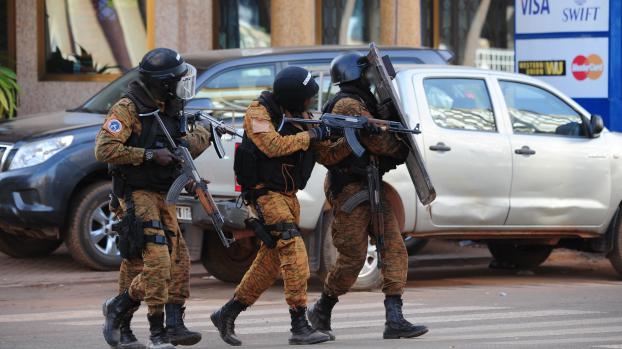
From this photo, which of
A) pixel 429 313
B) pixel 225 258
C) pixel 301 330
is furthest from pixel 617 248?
pixel 301 330

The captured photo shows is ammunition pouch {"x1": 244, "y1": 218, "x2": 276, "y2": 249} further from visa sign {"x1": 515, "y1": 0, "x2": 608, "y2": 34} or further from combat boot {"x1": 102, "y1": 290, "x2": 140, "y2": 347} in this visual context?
visa sign {"x1": 515, "y1": 0, "x2": 608, "y2": 34}

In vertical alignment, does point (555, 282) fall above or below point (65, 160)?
below

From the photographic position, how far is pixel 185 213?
10547mm

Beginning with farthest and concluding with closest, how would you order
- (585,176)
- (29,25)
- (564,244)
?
(29,25)
(564,244)
(585,176)

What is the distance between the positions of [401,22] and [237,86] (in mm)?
6747

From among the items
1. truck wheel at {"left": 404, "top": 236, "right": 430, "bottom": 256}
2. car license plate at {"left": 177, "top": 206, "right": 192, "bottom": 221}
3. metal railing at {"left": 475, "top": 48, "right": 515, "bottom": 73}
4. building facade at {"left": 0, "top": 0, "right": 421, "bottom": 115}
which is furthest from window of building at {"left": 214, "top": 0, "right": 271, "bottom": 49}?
car license plate at {"left": 177, "top": 206, "right": 192, "bottom": 221}

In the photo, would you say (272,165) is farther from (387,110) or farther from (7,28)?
(7,28)

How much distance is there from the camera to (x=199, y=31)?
17500 mm

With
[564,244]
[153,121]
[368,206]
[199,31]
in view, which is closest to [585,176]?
[564,244]

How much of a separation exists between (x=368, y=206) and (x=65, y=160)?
4.08 m

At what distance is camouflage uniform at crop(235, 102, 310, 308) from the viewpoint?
309 inches

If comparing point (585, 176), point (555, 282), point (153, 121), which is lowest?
point (555, 282)

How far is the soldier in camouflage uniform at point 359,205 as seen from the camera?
8227 mm

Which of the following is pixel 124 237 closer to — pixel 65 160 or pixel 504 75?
pixel 65 160
